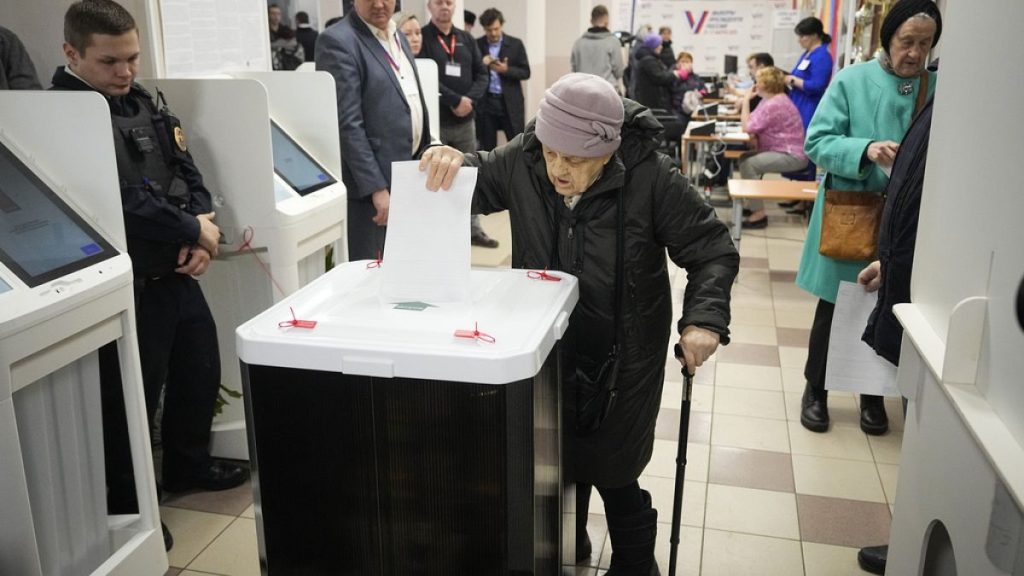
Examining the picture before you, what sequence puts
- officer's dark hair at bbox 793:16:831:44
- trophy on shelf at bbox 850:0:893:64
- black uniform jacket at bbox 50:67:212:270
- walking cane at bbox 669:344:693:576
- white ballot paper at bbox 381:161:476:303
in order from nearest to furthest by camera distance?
white ballot paper at bbox 381:161:476:303
walking cane at bbox 669:344:693:576
black uniform jacket at bbox 50:67:212:270
trophy on shelf at bbox 850:0:893:64
officer's dark hair at bbox 793:16:831:44

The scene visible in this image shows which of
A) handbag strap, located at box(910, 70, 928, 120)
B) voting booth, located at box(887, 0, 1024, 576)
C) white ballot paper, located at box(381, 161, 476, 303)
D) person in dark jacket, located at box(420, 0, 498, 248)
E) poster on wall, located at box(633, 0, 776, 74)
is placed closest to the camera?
voting booth, located at box(887, 0, 1024, 576)

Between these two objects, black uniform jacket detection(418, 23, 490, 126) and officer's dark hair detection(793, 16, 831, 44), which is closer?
black uniform jacket detection(418, 23, 490, 126)

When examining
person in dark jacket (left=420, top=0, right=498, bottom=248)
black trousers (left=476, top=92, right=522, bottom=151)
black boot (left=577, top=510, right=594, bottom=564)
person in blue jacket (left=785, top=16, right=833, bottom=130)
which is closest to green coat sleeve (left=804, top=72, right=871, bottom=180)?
black boot (left=577, top=510, right=594, bottom=564)

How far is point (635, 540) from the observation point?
7.20 ft

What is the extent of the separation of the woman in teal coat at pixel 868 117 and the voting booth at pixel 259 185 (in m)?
1.77

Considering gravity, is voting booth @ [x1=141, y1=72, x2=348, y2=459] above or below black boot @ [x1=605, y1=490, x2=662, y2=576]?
above

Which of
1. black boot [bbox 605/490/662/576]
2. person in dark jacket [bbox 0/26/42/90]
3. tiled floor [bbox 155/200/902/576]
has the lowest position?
tiled floor [bbox 155/200/902/576]

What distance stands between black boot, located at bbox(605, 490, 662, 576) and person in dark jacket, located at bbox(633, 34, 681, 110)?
24.3 feet

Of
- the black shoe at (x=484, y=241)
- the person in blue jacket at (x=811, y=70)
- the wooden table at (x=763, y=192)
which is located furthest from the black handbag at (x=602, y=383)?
the person in blue jacket at (x=811, y=70)

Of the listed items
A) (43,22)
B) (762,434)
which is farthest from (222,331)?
(762,434)

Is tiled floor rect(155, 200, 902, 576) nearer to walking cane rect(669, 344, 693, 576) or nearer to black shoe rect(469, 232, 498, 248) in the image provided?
walking cane rect(669, 344, 693, 576)

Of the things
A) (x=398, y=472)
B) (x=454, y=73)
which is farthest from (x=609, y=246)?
(x=454, y=73)

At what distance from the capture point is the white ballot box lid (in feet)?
4.66

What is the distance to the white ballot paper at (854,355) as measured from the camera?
2742 mm
